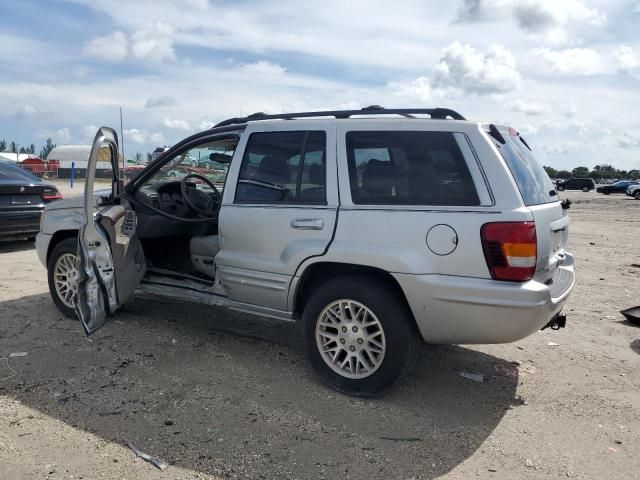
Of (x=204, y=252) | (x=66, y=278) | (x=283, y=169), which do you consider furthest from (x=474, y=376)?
(x=66, y=278)

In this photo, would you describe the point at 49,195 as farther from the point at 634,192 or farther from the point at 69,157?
the point at 69,157

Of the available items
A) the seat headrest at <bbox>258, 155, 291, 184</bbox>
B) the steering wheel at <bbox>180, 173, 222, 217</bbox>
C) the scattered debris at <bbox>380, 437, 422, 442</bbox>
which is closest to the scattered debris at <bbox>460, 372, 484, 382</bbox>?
the scattered debris at <bbox>380, 437, 422, 442</bbox>

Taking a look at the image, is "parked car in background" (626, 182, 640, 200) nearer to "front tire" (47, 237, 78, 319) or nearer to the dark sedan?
the dark sedan

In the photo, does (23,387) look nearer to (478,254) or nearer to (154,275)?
(154,275)

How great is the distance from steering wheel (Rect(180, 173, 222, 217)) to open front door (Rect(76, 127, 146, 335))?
704mm

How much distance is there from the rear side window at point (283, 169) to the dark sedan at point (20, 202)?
603 cm

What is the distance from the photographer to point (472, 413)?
3.69m

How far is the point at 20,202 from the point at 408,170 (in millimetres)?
7477

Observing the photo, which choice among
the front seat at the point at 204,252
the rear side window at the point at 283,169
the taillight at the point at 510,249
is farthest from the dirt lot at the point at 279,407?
the rear side window at the point at 283,169

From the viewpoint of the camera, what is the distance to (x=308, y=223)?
3.93 m

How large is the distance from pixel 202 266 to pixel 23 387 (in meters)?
1.80

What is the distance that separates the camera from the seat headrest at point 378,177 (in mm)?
3762

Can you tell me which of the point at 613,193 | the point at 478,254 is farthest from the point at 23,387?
the point at 613,193

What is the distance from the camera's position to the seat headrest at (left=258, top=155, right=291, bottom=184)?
421cm
